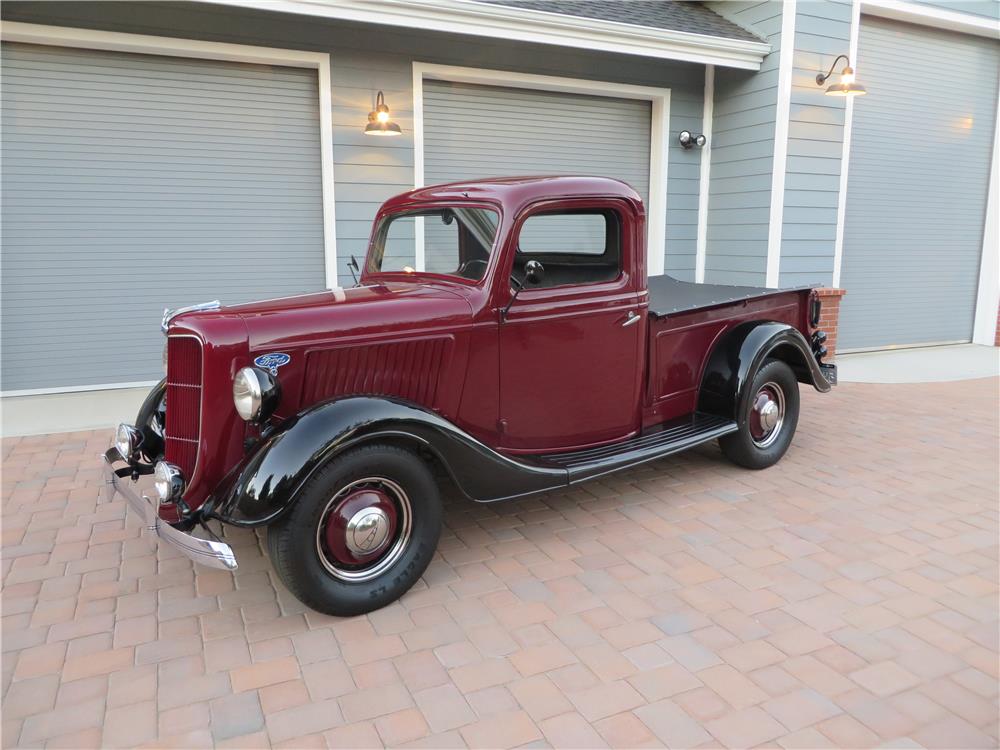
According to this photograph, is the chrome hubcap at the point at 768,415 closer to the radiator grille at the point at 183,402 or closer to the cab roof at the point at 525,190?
the cab roof at the point at 525,190

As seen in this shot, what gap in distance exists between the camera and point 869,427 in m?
5.56

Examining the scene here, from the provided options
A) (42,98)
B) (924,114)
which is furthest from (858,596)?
(924,114)

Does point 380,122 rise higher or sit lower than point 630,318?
higher

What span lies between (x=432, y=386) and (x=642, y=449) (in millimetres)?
1312

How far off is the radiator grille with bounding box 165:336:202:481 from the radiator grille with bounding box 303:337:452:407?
0.47 meters

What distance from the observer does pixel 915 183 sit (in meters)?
8.66

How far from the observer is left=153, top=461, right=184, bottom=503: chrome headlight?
2.72 m

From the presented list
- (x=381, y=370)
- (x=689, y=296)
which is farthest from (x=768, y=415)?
(x=381, y=370)

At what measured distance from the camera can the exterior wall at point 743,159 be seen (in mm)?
7250

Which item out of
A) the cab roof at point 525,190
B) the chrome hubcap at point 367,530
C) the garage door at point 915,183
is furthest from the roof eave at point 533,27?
the chrome hubcap at point 367,530

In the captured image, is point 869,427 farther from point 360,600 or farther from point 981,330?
point 981,330

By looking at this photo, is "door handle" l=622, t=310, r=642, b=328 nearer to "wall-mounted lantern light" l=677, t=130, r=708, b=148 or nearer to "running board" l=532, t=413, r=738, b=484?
"running board" l=532, t=413, r=738, b=484

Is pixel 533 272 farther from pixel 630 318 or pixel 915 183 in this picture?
pixel 915 183

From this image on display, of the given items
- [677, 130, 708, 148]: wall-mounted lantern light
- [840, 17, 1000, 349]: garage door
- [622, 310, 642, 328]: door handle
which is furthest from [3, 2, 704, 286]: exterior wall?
[622, 310, 642, 328]: door handle
